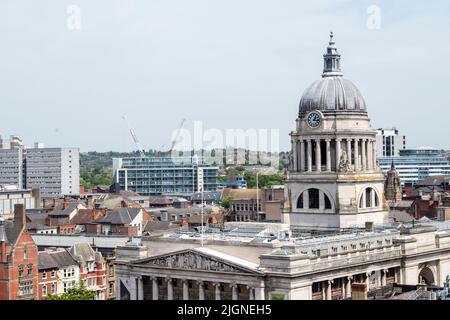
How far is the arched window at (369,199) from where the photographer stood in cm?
9106

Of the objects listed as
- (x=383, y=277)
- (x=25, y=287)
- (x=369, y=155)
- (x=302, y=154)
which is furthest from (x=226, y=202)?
(x=383, y=277)

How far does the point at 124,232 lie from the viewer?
133 metres

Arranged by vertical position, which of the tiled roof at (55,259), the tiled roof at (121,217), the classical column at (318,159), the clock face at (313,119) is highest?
the clock face at (313,119)

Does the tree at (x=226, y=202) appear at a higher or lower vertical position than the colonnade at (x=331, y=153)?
lower

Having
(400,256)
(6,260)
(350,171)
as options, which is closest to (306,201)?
(350,171)

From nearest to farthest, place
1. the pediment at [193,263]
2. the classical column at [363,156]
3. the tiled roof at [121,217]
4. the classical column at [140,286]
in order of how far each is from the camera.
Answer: the pediment at [193,263]
the classical column at [140,286]
the classical column at [363,156]
the tiled roof at [121,217]

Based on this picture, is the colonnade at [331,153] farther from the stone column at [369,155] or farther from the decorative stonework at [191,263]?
the decorative stonework at [191,263]

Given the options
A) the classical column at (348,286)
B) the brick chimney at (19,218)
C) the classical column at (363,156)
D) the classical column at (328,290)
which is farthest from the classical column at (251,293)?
the brick chimney at (19,218)

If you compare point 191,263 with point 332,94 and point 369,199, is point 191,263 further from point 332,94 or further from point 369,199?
point 332,94

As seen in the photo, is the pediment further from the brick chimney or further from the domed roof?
the domed roof

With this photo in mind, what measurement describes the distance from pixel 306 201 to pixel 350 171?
578 cm

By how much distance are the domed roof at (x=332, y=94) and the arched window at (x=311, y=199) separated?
7.93 metres

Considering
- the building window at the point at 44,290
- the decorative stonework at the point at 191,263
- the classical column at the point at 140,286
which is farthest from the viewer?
the building window at the point at 44,290
